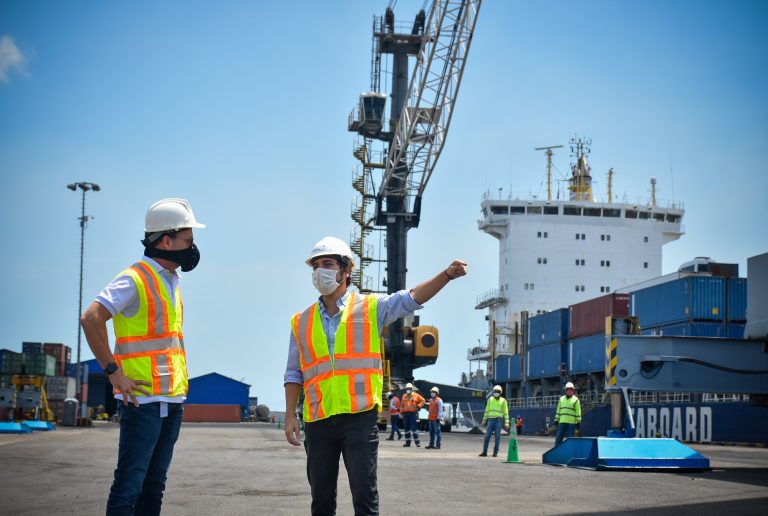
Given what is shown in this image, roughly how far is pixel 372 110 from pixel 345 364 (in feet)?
144

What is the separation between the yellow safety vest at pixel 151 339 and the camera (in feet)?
15.2

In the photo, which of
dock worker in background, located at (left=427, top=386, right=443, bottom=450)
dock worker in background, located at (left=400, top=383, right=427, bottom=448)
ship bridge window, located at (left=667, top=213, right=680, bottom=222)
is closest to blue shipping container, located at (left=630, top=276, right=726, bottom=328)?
dock worker in background, located at (left=400, top=383, right=427, bottom=448)

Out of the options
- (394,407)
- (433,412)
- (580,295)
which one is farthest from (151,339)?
(580,295)

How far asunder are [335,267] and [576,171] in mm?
65936

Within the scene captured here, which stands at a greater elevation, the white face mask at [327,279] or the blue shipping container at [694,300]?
the blue shipping container at [694,300]

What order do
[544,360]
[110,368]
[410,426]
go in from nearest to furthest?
[110,368] < [410,426] < [544,360]

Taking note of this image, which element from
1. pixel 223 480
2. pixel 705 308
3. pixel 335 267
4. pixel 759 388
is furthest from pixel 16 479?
pixel 705 308

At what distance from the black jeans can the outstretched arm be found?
2.10ft

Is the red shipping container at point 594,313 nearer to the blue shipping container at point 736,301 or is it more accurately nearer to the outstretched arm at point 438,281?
the blue shipping container at point 736,301

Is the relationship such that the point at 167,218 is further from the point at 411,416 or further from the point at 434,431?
the point at 411,416

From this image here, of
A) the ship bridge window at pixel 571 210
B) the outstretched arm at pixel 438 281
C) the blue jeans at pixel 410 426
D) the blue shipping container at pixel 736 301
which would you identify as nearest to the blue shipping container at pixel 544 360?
the ship bridge window at pixel 571 210

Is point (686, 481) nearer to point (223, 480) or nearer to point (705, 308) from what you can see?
point (223, 480)

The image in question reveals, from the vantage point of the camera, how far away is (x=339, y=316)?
17.0 feet

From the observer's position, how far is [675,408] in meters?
35.8
